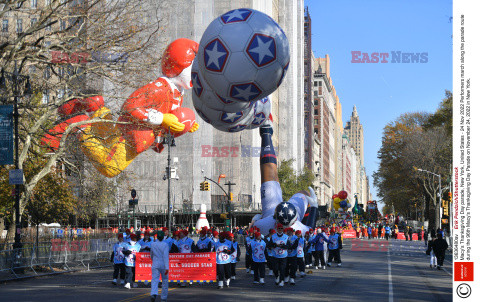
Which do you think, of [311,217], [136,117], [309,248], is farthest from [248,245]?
[311,217]

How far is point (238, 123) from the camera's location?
777 inches

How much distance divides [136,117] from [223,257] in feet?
27.0

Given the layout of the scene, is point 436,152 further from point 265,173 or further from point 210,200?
point 265,173

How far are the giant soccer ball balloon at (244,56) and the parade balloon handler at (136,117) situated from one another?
349 inches

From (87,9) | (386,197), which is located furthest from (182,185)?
(87,9)

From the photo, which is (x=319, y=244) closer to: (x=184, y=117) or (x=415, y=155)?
(x=184, y=117)

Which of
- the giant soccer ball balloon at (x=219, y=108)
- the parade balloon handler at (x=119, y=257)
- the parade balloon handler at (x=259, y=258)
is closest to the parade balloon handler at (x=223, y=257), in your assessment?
the parade balloon handler at (x=259, y=258)

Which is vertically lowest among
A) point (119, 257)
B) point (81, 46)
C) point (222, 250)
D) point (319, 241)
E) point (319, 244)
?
point (319, 244)

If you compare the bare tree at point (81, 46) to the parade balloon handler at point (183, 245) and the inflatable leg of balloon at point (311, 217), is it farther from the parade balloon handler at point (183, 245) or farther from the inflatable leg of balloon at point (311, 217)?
the inflatable leg of balloon at point (311, 217)

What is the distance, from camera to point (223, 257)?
19.5 m

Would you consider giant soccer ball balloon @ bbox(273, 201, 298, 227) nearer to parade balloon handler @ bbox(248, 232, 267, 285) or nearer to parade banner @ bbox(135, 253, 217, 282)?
parade balloon handler @ bbox(248, 232, 267, 285)

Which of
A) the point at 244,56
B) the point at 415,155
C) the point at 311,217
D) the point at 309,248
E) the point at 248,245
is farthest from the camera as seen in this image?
the point at 415,155

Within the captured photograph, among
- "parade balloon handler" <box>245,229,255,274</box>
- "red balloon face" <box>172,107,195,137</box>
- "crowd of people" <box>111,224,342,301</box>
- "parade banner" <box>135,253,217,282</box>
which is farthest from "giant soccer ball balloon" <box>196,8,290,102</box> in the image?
"red balloon face" <box>172,107,195,137</box>

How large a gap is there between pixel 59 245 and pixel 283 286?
11.3 metres
